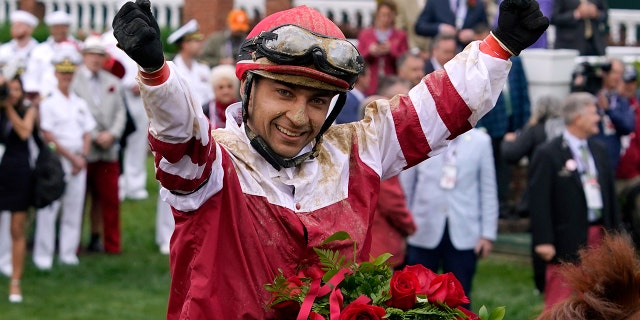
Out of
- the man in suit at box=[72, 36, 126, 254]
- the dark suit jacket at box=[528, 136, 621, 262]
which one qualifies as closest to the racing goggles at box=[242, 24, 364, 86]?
the dark suit jacket at box=[528, 136, 621, 262]

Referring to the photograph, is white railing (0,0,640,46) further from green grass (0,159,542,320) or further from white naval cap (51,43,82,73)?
green grass (0,159,542,320)

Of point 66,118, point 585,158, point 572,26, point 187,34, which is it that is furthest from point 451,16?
point 585,158

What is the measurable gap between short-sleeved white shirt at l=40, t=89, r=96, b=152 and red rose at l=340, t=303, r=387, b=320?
8.01 metres

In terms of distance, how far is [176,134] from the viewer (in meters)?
3.40

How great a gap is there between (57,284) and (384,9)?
4.33 m

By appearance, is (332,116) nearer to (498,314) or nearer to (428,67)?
(498,314)

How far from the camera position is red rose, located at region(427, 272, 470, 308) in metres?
3.51

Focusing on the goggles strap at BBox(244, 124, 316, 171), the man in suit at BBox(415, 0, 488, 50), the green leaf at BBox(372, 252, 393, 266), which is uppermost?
the goggles strap at BBox(244, 124, 316, 171)

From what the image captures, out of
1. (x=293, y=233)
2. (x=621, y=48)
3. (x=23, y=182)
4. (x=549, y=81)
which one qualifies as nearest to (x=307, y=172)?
(x=293, y=233)

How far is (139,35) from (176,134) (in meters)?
0.32

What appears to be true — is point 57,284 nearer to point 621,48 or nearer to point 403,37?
point 403,37

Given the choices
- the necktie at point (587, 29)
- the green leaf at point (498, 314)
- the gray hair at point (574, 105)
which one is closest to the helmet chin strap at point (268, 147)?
the green leaf at point (498, 314)

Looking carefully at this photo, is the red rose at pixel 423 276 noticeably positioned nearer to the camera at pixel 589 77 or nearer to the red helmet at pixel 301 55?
the red helmet at pixel 301 55

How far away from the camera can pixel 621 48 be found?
53.8 feet
